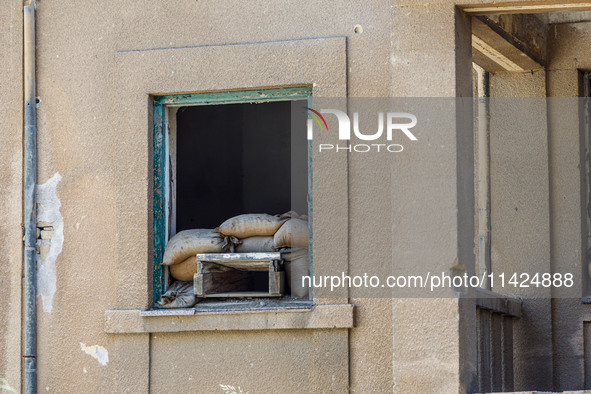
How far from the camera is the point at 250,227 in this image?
7.91m

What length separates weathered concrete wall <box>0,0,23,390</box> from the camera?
7965 mm

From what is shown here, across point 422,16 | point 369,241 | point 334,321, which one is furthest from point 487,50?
point 334,321

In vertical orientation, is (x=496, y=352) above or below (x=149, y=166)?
below

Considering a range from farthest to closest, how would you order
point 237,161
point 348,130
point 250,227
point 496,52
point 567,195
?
point 237,161, point 567,195, point 496,52, point 250,227, point 348,130

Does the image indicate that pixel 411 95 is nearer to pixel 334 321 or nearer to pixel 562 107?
pixel 334 321

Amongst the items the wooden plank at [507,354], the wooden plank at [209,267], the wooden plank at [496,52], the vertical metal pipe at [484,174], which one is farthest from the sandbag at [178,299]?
the wooden plank at [496,52]

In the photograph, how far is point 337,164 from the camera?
7.56 meters

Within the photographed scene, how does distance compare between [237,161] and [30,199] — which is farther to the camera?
[237,161]

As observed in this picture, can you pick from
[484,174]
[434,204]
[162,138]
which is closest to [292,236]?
[162,138]

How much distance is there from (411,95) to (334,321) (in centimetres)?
170

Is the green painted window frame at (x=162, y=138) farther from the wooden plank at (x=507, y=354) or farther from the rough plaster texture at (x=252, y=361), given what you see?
the wooden plank at (x=507, y=354)

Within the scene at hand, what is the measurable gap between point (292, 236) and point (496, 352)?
1822 mm

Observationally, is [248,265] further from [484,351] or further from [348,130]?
[484,351]

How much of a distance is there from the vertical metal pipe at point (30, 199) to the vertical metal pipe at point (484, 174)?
3776 millimetres
